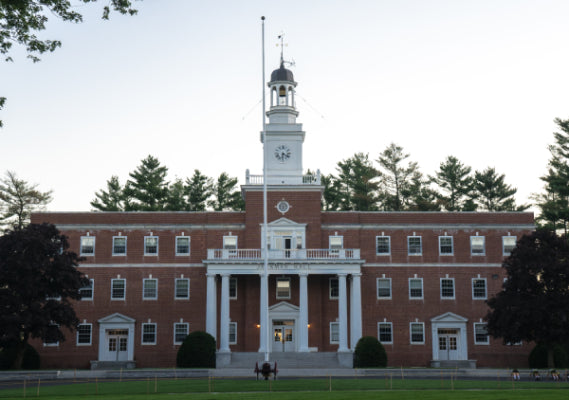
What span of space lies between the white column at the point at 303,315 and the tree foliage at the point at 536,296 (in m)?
12.7

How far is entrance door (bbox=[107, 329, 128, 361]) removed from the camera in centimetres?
5641

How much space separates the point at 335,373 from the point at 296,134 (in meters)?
21.2

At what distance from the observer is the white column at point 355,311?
53625 mm

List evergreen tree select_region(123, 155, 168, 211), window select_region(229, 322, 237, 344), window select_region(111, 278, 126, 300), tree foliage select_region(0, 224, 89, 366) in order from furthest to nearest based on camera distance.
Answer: evergreen tree select_region(123, 155, 168, 211), window select_region(111, 278, 126, 300), window select_region(229, 322, 237, 344), tree foliage select_region(0, 224, 89, 366)

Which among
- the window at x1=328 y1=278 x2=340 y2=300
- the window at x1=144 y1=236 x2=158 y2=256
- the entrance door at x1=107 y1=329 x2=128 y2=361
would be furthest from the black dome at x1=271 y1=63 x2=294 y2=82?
the entrance door at x1=107 y1=329 x2=128 y2=361

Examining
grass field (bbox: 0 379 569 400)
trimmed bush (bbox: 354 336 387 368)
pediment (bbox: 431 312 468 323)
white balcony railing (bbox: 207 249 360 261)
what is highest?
white balcony railing (bbox: 207 249 360 261)

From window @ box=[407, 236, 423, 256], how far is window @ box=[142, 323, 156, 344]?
2113 cm

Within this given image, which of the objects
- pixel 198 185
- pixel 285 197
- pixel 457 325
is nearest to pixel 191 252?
pixel 285 197

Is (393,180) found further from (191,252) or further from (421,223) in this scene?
(191,252)

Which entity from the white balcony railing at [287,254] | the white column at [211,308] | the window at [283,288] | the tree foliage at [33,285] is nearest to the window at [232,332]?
the white column at [211,308]

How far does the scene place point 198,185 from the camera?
85812mm

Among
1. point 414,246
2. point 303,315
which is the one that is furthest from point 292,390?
point 414,246

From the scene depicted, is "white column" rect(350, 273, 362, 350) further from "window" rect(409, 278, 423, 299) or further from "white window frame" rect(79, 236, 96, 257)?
"white window frame" rect(79, 236, 96, 257)

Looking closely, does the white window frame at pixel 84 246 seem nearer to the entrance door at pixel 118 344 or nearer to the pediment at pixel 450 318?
the entrance door at pixel 118 344
